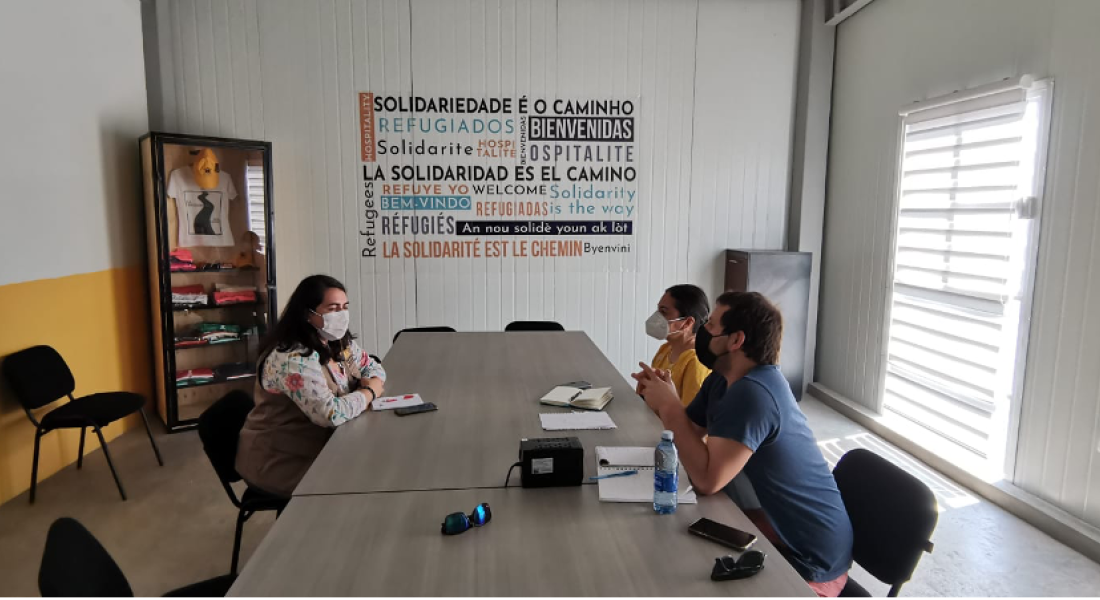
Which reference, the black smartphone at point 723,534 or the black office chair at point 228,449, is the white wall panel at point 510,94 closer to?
the black office chair at point 228,449

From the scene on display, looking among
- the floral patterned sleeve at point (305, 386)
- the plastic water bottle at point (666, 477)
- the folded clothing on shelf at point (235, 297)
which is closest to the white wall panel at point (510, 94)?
the folded clothing on shelf at point (235, 297)

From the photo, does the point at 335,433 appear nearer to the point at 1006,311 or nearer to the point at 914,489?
the point at 914,489

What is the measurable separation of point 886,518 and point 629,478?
744 mm

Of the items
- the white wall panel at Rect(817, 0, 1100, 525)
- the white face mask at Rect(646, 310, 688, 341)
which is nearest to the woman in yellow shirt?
the white face mask at Rect(646, 310, 688, 341)

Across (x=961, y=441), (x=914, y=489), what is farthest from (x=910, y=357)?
(x=914, y=489)

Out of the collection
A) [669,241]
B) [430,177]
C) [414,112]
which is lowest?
[669,241]

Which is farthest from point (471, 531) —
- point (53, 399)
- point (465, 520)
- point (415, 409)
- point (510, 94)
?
point (510, 94)

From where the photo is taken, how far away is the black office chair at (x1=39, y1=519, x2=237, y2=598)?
48.9 inches

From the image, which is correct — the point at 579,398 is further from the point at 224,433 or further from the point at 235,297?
the point at 235,297

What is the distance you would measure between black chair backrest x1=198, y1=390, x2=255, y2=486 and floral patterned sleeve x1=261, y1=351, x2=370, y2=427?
0.88 feet

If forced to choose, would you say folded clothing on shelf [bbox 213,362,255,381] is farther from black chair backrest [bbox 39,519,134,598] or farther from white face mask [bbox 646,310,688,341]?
black chair backrest [bbox 39,519,134,598]

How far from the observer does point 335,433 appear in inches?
89.9

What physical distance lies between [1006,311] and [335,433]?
3.54 metres

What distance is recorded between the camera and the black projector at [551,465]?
1.82 metres
